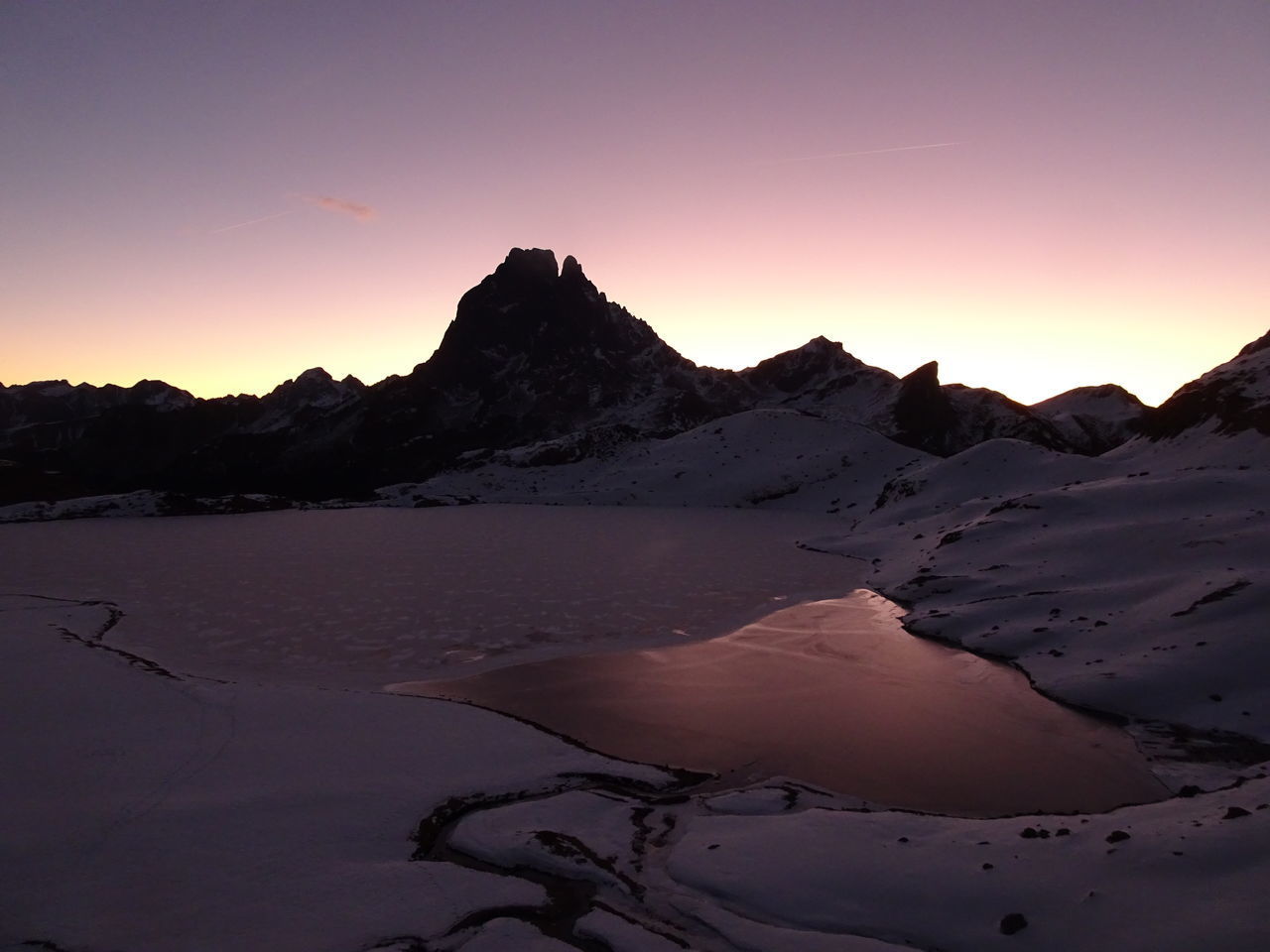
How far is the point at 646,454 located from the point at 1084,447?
85.7m

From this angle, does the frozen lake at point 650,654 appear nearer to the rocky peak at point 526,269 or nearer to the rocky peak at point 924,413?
the rocky peak at point 924,413

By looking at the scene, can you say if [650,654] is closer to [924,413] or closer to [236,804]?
[236,804]

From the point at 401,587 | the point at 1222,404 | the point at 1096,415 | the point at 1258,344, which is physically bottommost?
the point at 401,587

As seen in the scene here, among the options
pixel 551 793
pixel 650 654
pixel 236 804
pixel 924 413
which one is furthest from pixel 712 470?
pixel 236 804

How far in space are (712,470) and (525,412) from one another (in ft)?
259

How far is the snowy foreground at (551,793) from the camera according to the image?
8.08 m

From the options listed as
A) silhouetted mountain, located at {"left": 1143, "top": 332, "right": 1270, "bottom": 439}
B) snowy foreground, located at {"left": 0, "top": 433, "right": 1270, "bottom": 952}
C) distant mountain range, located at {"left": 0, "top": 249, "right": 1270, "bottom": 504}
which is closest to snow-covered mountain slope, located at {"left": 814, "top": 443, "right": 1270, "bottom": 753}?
snowy foreground, located at {"left": 0, "top": 433, "right": 1270, "bottom": 952}

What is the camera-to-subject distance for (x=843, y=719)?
14.8m

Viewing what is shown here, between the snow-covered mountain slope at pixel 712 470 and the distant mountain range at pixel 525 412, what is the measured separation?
120 inches

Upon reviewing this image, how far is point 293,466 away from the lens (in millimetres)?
145875

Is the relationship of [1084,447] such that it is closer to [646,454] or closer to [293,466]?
[646,454]

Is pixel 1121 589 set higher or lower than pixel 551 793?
higher

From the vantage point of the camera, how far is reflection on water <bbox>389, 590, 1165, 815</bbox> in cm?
1206

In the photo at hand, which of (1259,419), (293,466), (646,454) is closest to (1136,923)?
(1259,419)
